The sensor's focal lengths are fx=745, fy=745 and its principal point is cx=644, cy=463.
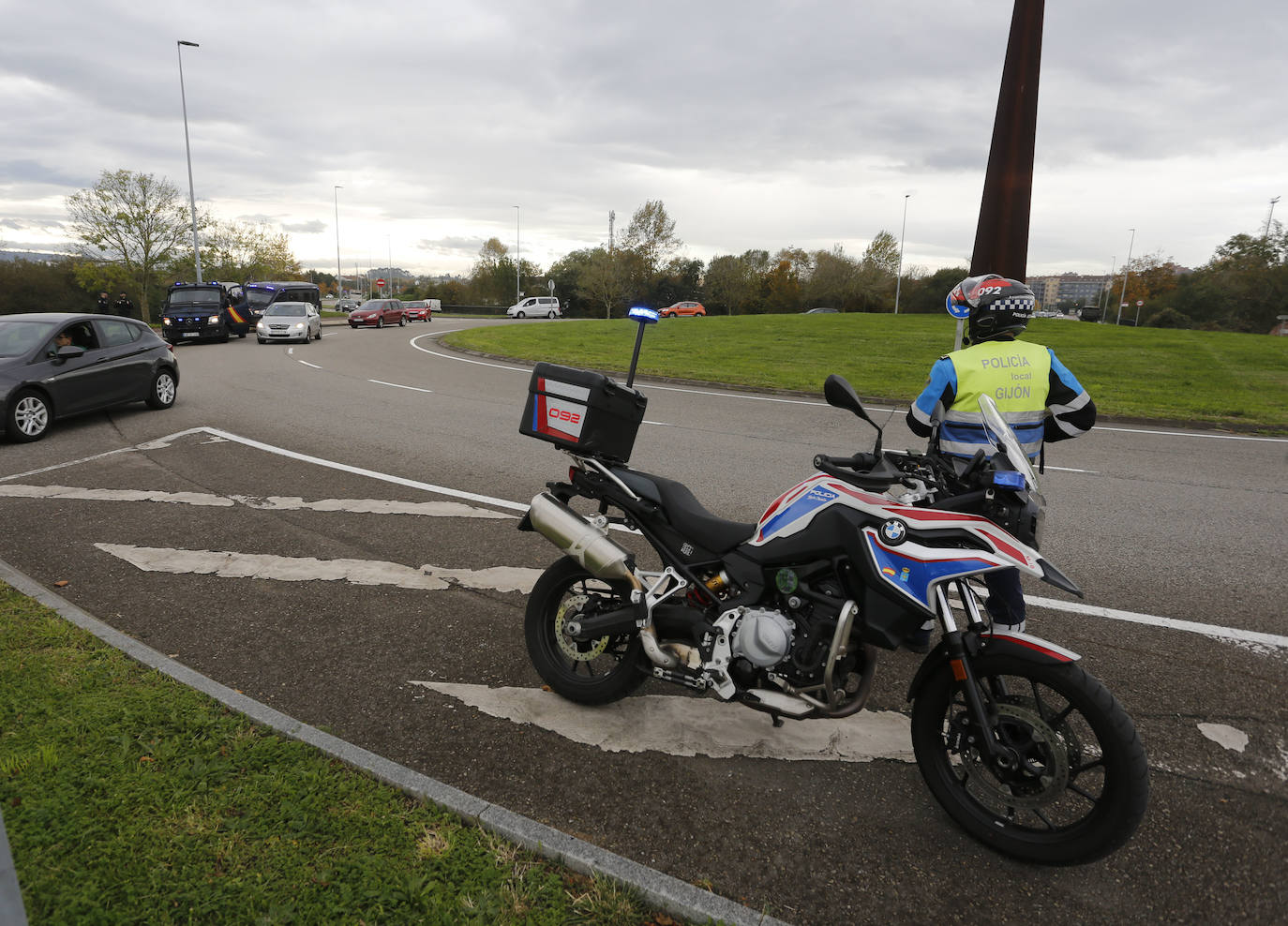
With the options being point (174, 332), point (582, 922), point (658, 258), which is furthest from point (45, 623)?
point (658, 258)

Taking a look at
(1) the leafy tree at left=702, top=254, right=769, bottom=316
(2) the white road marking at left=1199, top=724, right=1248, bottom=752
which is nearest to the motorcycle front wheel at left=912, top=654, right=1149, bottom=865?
(2) the white road marking at left=1199, top=724, right=1248, bottom=752

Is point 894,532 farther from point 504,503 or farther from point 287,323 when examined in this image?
point 287,323

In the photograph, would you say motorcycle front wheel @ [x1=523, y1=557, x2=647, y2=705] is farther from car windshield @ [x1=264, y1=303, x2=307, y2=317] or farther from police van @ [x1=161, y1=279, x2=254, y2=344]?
car windshield @ [x1=264, y1=303, x2=307, y2=317]

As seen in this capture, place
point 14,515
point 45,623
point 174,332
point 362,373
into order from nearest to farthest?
1. point 45,623
2. point 14,515
3. point 362,373
4. point 174,332

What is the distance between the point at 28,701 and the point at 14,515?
3.73 m

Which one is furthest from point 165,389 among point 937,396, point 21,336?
point 937,396

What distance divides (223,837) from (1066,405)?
12.8ft

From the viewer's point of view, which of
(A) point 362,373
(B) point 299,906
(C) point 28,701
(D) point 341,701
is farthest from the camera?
(A) point 362,373

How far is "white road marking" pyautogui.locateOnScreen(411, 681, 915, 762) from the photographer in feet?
10.8

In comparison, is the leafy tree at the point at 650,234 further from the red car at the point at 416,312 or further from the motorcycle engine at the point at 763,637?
the motorcycle engine at the point at 763,637

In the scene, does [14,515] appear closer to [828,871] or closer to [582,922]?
[582,922]

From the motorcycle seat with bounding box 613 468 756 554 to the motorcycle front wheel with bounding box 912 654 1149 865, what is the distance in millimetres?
942

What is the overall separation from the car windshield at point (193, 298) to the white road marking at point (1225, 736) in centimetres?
2820

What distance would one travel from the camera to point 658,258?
5728 centimetres
